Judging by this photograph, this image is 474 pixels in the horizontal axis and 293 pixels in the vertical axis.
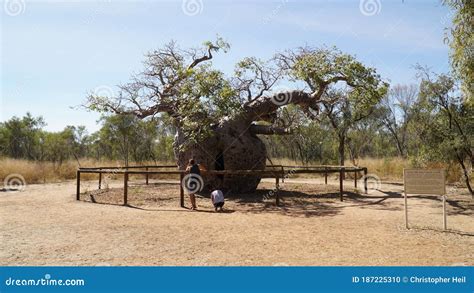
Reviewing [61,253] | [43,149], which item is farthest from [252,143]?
[43,149]

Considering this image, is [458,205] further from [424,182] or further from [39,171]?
[39,171]

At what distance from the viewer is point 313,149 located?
Result: 119ft

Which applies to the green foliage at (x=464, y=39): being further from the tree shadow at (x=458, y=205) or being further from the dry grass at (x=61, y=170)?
the dry grass at (x=61, y=170)

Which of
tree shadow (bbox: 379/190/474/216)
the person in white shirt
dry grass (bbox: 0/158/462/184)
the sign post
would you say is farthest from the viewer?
dry grass (bbox: 0/158/462/184)

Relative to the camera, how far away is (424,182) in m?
7.19

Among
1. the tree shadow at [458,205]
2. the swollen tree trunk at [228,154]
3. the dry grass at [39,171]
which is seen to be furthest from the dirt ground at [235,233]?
the dry grass at [39,171]

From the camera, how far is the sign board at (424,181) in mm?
7031

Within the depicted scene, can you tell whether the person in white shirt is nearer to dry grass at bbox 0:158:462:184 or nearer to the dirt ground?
the dirt ground

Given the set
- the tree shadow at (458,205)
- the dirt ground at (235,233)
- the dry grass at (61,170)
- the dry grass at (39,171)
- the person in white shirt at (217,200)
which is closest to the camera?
the dirt ground at (235,233)

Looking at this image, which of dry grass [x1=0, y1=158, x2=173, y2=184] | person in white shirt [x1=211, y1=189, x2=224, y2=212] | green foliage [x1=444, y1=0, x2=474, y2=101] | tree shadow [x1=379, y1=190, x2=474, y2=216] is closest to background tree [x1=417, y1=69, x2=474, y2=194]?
tree shadow [x1=379, y1=190, x2=474, y2=216]

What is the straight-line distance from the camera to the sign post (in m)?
7.02

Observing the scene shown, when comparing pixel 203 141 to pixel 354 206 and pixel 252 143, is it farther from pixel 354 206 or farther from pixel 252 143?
pixel 354 206

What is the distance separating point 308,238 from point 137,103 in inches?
395

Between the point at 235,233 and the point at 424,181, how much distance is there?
3.90 m
